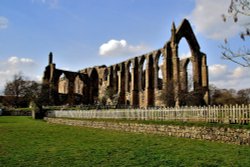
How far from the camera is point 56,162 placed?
7004 mm

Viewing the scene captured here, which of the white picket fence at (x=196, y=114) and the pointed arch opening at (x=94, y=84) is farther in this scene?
the pointed arch opening at (x=94, y=84)

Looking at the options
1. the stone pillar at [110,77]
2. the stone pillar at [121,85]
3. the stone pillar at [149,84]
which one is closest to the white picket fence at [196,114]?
the stone pillar at [149,84]

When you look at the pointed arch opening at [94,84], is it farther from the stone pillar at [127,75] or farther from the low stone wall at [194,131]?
the low stone wall at [194,131]

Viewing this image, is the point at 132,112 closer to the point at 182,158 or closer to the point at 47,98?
the point at 182,158

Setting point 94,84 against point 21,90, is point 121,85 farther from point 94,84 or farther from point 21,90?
point 21,90

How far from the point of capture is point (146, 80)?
49.0 m

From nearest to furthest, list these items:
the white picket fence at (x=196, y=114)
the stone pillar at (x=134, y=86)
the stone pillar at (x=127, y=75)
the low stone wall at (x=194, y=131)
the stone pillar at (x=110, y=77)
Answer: the low stone wall at (x=194, y=131)
the white picket fence at (x=196, y=114)
the stone pillar at (x=134, y=86)
the stone pillar at (x=127, y=75)
the stone pillar at (x=110, y=77)

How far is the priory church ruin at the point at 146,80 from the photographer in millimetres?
42697

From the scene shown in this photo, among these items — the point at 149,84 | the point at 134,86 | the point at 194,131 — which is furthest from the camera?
the point at 134,86

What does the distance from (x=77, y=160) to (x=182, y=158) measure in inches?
116

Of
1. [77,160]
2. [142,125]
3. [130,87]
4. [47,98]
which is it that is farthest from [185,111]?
[47,98]

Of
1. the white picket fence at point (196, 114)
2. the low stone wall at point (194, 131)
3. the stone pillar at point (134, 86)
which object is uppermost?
the stone pillar at point (134, 86)

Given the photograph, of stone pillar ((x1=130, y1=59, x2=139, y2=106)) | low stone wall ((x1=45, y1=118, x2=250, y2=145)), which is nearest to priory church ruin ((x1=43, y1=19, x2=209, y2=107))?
Result: stone pillar ((x1=130, y1=59, x2=139, y2=106))

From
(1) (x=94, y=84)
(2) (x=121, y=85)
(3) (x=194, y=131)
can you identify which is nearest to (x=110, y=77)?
(2) (x=121, y=85)
